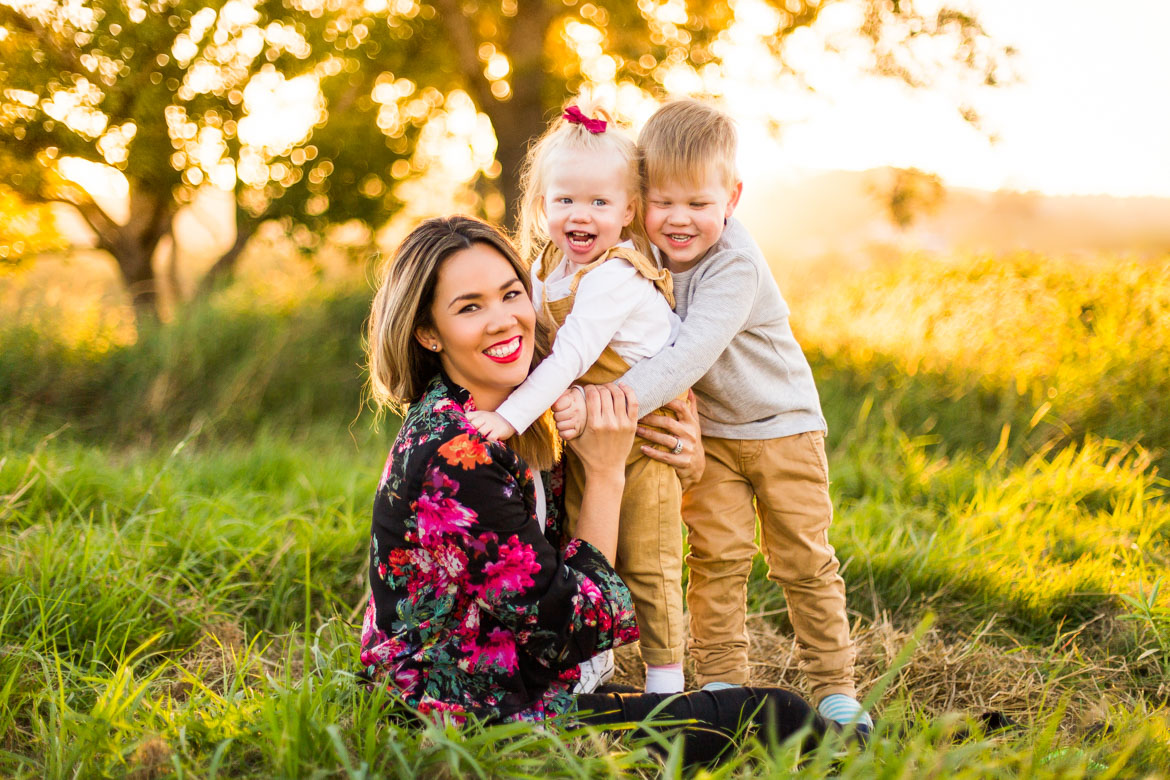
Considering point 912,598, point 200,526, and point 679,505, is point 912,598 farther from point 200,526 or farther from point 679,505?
point 200,526

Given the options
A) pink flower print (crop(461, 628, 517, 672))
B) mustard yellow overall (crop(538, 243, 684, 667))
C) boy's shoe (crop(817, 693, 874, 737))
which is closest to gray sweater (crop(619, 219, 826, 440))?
mustard yellow overall (crop(538, 243, 684, 667))

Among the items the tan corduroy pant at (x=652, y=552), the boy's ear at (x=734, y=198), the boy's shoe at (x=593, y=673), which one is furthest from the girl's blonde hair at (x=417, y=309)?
the boy's ear at (x=734, y=198)

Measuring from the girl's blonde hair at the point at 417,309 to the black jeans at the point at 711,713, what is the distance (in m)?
0.64

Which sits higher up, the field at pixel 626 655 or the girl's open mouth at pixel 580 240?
the girl's open mouth at pixel 580 240

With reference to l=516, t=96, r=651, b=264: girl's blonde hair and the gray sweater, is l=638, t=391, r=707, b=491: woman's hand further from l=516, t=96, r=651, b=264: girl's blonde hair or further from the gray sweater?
l=516, t=96, r=651, b=264: girl's blonde hair

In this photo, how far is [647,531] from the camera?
7.52ft

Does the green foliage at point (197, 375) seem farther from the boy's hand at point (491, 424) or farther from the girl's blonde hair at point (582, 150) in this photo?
the boy's hand at point (491, 424)

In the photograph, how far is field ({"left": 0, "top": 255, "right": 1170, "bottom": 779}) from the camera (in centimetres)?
183

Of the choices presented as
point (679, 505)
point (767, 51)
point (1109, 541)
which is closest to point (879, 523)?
point (1109, 541)

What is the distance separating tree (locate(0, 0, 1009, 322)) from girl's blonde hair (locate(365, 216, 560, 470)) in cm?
490

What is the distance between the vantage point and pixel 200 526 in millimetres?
3318

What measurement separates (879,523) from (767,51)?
477 centimetres

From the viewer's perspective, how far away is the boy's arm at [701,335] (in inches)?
88.8

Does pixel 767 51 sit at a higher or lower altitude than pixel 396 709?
higher
